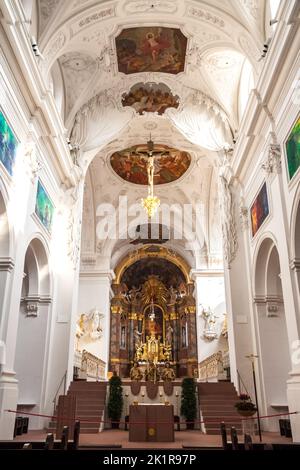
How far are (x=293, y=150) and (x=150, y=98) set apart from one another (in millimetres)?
6998

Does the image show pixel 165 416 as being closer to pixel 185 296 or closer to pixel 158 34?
pixel 158 34

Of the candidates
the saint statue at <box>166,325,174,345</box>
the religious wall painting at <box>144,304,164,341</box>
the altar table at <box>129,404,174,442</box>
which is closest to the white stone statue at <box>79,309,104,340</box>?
the religious wall painting at <box>144,304,164,341</box>

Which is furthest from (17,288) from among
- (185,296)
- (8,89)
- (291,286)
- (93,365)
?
(185,296)

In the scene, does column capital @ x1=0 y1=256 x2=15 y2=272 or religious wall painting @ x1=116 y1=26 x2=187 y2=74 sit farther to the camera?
religious wall painting @ x1=116 y1=26 x2=187 y2=74

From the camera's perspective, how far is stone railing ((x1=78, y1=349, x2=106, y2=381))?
14666 millimetres

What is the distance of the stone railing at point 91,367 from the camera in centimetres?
1467

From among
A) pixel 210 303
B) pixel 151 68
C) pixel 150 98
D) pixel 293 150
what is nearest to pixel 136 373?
pixel 210 303

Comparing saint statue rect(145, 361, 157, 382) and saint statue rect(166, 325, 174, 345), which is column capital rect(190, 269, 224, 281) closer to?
saint statue rect(145, 361, 157, 382)

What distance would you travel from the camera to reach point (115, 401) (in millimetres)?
12148

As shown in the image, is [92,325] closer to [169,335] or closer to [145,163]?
[169,335]

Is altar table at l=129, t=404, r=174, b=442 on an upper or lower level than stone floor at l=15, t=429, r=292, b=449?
upper

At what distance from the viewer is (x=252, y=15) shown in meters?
9.86

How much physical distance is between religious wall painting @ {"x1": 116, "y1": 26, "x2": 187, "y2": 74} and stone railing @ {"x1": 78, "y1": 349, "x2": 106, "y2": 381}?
10144 mm

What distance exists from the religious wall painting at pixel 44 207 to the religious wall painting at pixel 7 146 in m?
2.11
